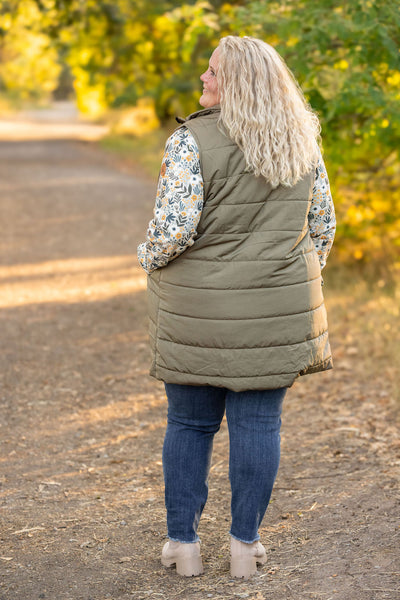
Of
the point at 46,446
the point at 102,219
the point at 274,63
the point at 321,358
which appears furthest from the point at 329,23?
the point at 102,219

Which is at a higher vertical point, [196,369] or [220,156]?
[220,156]

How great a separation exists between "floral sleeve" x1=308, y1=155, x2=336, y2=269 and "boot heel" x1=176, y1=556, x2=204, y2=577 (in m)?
1.14

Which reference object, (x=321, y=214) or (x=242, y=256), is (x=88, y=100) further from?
(x=242, y=256)

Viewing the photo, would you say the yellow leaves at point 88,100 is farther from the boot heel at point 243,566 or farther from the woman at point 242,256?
the boot heel at point 243,566

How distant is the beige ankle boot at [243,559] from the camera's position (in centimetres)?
273

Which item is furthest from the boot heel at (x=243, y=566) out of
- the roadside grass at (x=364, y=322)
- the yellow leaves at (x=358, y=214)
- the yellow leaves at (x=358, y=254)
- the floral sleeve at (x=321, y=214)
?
the yellow leaves at (x=358, y=254)

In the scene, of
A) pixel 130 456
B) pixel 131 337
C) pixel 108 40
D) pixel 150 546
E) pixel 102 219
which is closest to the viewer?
pixel 150 546

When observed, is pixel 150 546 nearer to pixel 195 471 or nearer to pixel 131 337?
pixel 195 471

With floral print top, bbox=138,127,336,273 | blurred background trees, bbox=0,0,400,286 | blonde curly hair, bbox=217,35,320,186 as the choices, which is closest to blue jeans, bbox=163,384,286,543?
floral print top, bbox=138,127,336,273

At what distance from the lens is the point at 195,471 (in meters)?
2.71

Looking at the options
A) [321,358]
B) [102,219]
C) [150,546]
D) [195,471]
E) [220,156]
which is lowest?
[102,219]

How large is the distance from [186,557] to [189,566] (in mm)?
37

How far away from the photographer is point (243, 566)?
2.74 meters

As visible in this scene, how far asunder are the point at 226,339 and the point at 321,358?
361mm
